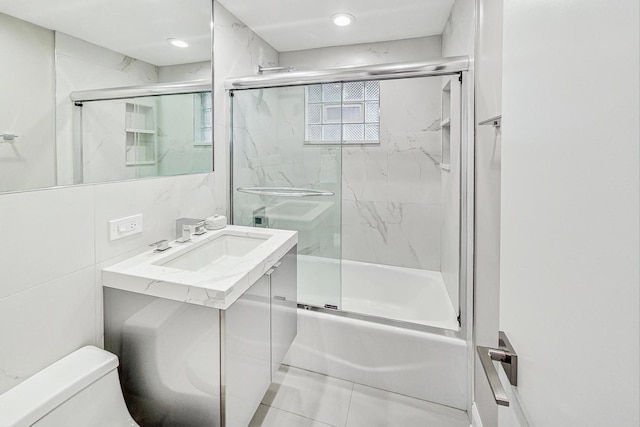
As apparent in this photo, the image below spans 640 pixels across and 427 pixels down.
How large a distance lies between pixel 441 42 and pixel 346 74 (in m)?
1.25

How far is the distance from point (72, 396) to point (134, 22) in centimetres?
151

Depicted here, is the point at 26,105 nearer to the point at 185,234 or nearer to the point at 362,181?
the point at 185,234

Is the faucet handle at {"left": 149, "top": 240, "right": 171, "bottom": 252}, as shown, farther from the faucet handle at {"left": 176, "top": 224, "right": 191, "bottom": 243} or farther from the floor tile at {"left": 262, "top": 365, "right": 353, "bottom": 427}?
the floor tile at {"left": 262, "top": 365, "right": 353, "bottom": 427}

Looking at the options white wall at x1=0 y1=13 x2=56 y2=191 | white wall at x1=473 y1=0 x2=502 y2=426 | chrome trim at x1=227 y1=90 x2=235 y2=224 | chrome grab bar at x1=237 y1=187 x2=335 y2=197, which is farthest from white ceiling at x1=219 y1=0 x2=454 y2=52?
white wall at x1=0 y1=13 x2=56 y2=191

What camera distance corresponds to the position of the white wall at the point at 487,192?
1.26 metres

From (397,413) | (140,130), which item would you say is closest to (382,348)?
(397,413)

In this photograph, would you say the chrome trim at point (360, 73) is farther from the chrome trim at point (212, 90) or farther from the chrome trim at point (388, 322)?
the chrome trim at point (388, 322)

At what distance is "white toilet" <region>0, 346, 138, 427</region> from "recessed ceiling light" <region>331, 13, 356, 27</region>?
246 cm

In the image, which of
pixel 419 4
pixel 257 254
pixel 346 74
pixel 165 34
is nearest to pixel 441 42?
pixel 419 4

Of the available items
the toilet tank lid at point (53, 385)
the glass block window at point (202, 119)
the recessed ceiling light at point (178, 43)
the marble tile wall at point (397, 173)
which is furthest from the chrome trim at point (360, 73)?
the toilet tank lid at point (53, 385)

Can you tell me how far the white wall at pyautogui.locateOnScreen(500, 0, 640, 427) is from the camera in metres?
0.31

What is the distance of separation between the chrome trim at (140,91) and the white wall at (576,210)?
1376 mm

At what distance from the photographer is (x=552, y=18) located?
0.45 meters

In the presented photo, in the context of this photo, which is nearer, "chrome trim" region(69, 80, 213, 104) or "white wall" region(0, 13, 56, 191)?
"white wall" region(0, 13, 56, 191)
